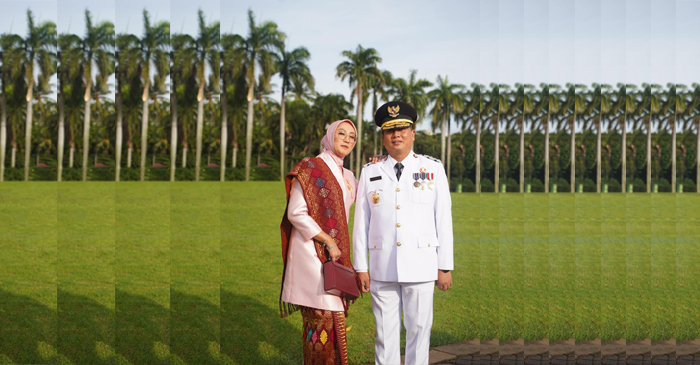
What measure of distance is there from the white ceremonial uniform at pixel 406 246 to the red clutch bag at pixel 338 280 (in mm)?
121

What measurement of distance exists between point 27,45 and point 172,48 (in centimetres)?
755

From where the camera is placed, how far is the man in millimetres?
4438

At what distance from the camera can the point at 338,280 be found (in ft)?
14.3

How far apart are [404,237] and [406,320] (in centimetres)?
71

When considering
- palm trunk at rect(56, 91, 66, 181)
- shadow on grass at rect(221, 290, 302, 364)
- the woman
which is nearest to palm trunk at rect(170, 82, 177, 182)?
palm trunk at rect(56, 91, 66, 181)

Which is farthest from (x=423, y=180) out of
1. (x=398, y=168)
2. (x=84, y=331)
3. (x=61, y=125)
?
(x=84, y=331)

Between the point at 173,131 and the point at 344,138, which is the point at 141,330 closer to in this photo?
the point at 173,131

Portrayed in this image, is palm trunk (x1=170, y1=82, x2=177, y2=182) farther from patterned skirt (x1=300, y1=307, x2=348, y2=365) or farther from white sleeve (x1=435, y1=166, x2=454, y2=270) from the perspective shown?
white sleeve (x1=435, y1=166, x2=454, y2=270)

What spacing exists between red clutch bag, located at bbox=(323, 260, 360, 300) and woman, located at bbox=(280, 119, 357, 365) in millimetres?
73

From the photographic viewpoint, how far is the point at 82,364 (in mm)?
6027

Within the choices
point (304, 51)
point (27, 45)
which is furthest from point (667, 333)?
point (304, 51)

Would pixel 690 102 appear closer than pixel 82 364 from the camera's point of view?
No

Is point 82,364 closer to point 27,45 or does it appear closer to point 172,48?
point 172,48

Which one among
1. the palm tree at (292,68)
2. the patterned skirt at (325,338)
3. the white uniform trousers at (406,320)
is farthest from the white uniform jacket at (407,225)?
the palm tree at (292,68)
